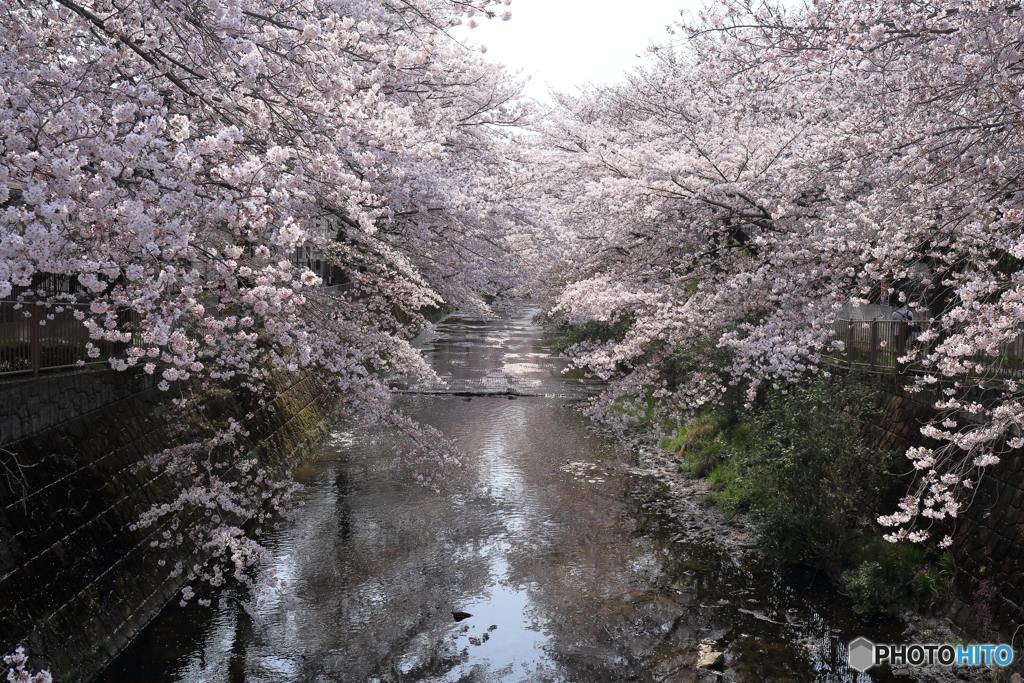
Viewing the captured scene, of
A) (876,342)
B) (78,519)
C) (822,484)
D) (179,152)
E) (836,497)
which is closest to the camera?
(179,152)

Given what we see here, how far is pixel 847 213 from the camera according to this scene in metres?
10.8

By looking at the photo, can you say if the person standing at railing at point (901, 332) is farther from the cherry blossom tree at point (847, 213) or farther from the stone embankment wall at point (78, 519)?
the stone embankment wall at point (78, 519)

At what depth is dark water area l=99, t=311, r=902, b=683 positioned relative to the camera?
7727mm

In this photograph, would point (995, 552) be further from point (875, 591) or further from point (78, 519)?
point (78, 519)

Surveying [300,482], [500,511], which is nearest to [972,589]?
[500,511]

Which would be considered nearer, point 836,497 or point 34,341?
point 34,341

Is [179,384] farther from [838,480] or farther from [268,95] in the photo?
[838,480]

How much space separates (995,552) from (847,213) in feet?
16.2

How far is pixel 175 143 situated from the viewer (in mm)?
5953

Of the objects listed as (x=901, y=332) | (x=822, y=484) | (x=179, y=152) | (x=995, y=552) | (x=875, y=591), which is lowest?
(x=875, y=591)

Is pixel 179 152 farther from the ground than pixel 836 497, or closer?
farther from the ground

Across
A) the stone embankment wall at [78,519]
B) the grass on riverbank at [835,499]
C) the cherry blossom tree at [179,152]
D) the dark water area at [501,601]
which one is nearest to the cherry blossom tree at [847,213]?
the grass on riverbank at [835,499]

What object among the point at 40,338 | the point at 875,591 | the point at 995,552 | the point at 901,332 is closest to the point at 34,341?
the point at 40,338

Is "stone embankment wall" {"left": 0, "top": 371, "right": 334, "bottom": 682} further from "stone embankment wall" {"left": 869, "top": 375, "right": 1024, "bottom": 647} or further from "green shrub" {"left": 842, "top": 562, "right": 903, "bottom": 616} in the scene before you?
"stone embankment wall" {"left": 869, "top": 375, "right": 1024, "bottom": 647}
